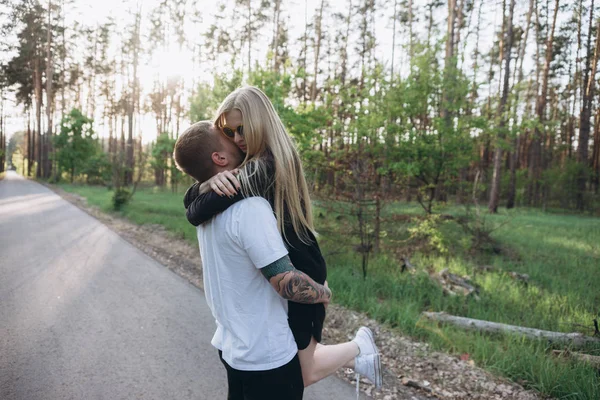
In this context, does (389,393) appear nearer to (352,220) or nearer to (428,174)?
(352,220)

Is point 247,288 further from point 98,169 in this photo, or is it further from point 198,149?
point 98,169

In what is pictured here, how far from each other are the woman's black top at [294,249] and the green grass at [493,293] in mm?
2660

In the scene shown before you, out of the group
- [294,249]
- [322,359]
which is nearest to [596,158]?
[322,359]

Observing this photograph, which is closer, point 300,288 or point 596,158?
point 300,288

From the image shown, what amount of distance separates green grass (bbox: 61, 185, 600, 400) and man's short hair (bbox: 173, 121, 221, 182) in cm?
333

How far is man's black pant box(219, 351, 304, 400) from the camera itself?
61.7 inches

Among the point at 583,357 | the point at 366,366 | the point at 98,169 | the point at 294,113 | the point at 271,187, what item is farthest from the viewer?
the point at 98,169

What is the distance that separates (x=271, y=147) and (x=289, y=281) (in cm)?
54

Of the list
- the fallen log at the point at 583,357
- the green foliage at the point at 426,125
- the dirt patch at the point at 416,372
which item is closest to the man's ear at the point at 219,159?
the dirt patch at the point at 416,372

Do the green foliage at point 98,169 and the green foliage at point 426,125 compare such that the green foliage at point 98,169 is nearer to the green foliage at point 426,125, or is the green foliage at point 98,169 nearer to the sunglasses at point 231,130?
the green foliage at point 426,125

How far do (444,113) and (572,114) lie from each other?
30.1 metres

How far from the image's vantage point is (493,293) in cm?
575

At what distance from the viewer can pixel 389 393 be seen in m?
3.11

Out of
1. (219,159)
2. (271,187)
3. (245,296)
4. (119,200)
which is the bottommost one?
(119,200)
